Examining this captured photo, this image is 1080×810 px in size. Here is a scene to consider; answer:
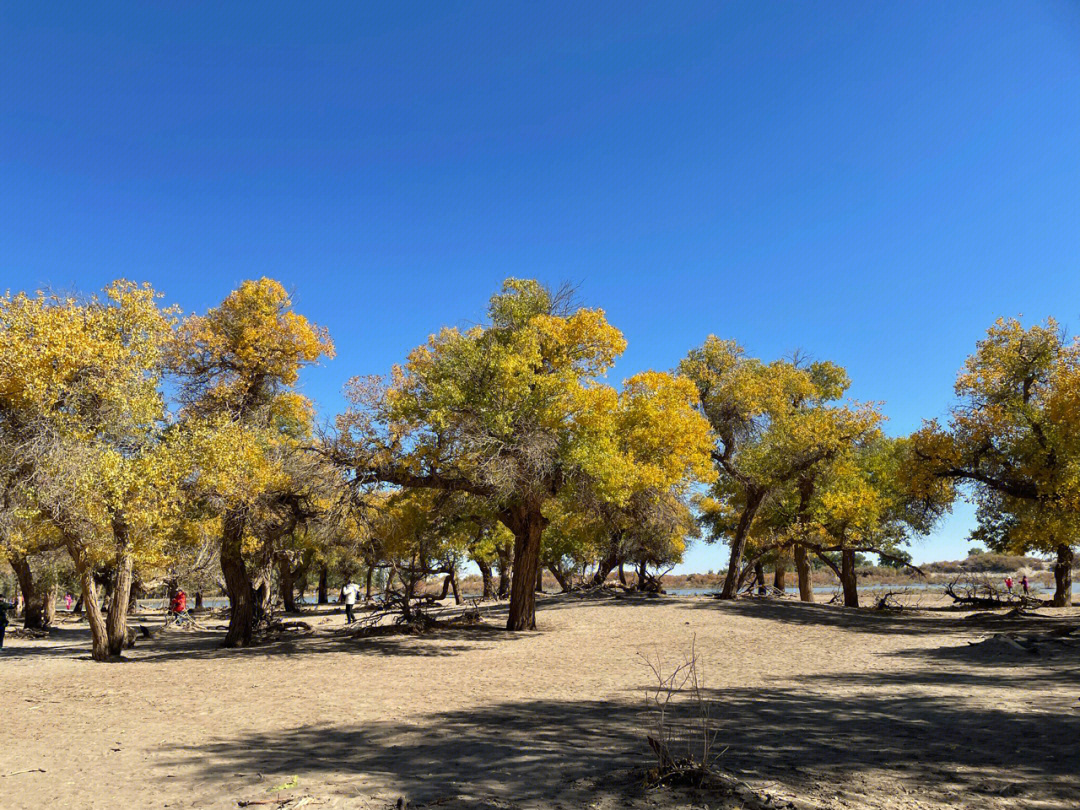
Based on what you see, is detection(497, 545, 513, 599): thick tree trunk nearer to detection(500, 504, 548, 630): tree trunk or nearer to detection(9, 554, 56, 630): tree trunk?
detection(500, 504, 548, 630): tree trunk

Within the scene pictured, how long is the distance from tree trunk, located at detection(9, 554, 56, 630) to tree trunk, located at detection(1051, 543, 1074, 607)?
3945cm

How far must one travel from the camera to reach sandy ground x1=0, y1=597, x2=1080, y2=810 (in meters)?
5.75

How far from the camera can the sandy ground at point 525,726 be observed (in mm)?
5750

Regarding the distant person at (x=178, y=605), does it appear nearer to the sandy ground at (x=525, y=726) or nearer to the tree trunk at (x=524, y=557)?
the sandy ground at (x=525, y=726)

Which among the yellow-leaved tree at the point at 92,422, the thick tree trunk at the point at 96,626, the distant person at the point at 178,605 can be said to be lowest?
the distant person at the point at 178,605

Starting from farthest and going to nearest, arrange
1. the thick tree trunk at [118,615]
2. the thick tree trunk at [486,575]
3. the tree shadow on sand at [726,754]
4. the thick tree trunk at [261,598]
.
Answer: the thick tree trunk at [486,575]
the thick tree trunk at [261,598]
the thick tree trunk at [118,615]
the tree shadow on sand at [726,754]

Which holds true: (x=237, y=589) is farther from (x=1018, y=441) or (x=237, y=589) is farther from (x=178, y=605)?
(x=1018, y=441)

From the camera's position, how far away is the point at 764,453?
27406 mm

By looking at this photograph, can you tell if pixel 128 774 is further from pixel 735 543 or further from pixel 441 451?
pixel 735 543

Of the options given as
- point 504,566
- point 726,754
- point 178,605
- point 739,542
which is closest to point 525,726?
point 726,754

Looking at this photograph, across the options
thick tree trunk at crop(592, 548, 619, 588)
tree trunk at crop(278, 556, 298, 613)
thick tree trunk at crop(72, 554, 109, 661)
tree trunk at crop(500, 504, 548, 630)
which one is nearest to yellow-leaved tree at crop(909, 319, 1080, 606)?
tree trunk at crop(500, 504, 548, 630)

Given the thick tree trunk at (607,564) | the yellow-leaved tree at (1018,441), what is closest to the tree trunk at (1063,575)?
the yellow-leaved tree at (1018,441)

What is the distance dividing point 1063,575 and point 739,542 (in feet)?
41.6

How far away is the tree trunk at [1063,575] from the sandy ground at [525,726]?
1233cm
